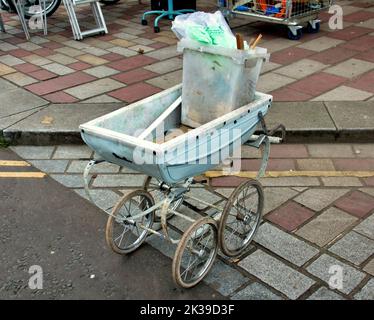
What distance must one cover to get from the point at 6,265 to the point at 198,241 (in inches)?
48.8

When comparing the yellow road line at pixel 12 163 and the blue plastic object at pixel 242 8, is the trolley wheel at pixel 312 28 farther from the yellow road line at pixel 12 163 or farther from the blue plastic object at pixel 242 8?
the yellow road line at pixel 12 163

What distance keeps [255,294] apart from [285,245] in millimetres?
500

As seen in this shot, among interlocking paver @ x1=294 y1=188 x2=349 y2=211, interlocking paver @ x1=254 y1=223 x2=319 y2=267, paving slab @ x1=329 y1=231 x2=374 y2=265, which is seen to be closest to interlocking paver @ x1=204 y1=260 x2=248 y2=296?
interlocking paver @ x1=254 y1=223 x2=319 y2=267

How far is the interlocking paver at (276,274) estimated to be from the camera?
110 inches

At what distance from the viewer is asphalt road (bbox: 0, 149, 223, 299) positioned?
283 centimetres

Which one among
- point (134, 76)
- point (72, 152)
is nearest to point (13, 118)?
point (72, 152)

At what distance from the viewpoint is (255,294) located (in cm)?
276

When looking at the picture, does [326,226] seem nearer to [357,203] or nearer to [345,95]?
[357,203]

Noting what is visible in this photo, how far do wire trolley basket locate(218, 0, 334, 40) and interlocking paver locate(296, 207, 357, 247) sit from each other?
13.0 feet

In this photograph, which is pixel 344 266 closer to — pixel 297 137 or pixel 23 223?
pixel 297 137

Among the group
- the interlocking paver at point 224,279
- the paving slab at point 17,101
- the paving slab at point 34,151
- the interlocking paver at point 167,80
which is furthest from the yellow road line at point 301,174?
the paving slab at point 17,101

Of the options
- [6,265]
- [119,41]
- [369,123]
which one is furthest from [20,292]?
[119,41]

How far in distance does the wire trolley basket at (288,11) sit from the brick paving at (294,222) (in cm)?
291

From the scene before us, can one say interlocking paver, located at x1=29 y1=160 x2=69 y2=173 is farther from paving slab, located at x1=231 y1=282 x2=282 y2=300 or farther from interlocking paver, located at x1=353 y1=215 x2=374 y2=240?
interlocking paver, located at x1=353 y1=215 x2=374 y2=240
